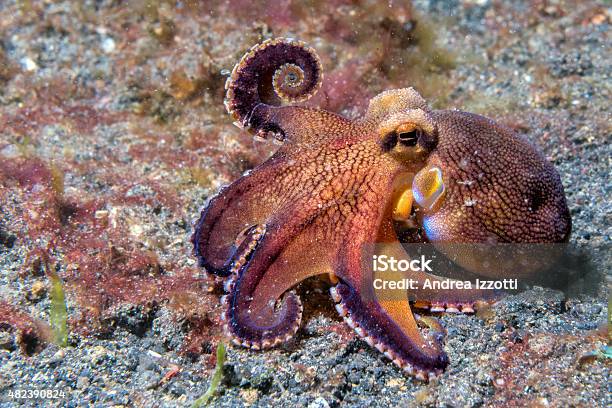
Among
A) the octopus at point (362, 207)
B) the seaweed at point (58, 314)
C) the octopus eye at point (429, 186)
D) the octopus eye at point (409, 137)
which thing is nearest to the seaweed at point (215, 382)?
the octopus at point (362, 207)

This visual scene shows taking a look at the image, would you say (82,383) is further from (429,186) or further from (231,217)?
(429,186)

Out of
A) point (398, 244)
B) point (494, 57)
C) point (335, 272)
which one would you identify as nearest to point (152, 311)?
point (335, 272)

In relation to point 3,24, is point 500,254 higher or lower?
lower

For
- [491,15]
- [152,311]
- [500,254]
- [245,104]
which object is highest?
[245,104]

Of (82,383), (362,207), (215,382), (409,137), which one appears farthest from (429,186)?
(82,383)

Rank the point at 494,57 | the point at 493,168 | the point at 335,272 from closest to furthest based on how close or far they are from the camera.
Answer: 1. the point at 335,272
2. the point at 493,168
3. the point at 494,57

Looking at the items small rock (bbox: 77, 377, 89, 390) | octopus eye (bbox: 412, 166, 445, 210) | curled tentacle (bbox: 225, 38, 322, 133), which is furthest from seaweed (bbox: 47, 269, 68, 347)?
octopus eye (bbox: 412, 166, 445, 210)

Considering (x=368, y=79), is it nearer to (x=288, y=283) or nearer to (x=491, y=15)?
(x=491, y=15)

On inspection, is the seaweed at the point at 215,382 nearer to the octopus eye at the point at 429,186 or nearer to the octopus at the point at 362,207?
the octopus at the point at 362,207

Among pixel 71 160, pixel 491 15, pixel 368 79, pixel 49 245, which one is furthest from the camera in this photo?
pixel 491 15
